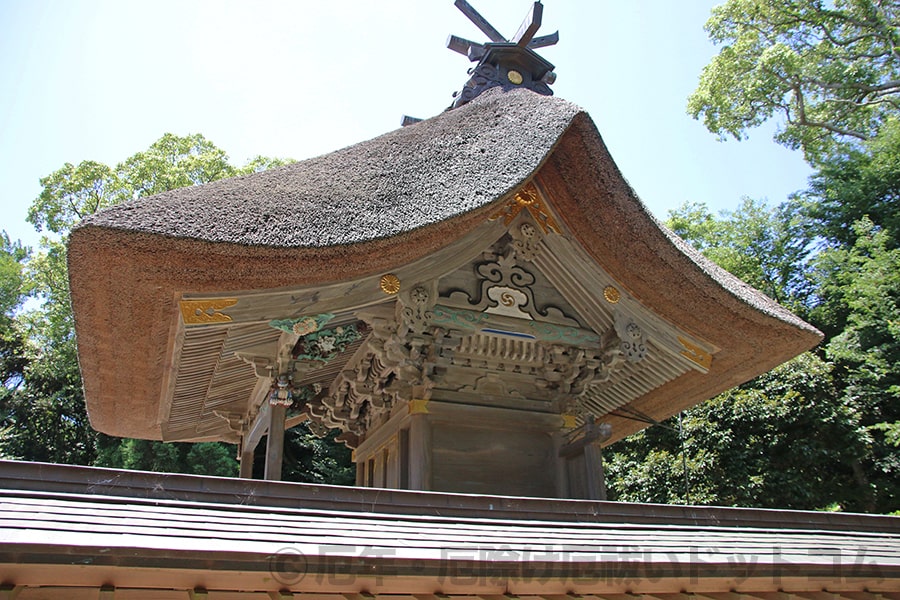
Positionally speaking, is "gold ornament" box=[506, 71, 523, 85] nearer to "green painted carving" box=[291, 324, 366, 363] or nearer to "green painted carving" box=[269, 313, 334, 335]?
"green painted carving" box=[291, 324, 366, 363]

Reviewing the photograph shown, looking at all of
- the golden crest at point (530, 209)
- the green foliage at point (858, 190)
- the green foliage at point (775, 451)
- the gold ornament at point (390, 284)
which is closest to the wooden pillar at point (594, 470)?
the golden crest at point (530, 209)

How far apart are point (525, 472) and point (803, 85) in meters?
19.1

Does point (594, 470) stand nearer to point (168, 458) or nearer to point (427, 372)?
point (427, 372)

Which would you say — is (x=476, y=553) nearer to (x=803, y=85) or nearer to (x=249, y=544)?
(x=249, y=544)

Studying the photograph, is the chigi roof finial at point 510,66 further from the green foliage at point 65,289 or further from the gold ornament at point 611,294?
the green foliage at point 65,289

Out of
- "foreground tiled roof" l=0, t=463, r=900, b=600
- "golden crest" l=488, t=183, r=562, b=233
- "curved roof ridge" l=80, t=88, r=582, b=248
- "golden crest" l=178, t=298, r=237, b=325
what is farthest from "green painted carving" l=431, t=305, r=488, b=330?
"foreground tiled roof" l=0, t=463, r=900, b=600

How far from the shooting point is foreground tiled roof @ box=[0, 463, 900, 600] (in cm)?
274

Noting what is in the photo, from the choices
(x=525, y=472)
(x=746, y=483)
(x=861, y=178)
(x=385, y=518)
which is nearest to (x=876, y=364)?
(x=746, y=483)

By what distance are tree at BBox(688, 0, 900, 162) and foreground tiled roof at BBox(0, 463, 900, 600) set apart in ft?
63.0

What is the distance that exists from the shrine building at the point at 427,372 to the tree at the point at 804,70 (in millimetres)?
15489

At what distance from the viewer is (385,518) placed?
11.9ft

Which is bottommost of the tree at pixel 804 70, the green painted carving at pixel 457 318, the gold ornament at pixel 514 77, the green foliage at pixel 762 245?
the green painted carving at pixel 457 318

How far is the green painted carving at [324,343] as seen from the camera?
5520 millimetres

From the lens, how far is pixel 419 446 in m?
5.85
